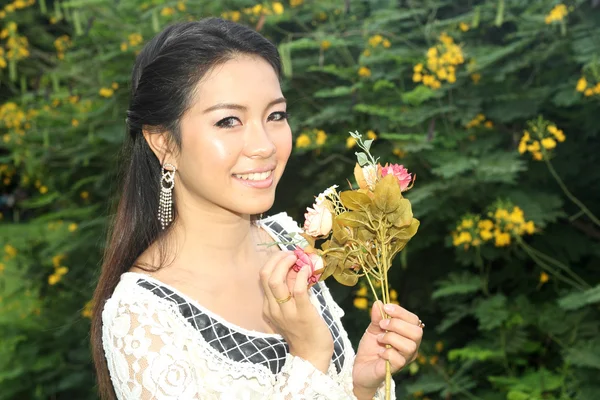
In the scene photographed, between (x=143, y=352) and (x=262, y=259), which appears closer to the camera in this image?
(x=143, y=352)

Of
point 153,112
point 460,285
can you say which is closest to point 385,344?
point 153,112

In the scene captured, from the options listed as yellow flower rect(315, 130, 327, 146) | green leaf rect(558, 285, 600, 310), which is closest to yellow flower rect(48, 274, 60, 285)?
yellow flower rect(315, 130, 327, 146)

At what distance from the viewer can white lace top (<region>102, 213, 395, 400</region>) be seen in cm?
181

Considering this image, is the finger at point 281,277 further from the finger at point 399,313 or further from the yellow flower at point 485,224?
the yellow flower at point 485,224

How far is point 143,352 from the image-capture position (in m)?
1.81

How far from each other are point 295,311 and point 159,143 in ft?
2.00

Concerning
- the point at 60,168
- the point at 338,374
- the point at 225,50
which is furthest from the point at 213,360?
the point at 60,168

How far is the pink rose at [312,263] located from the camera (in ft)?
5.36

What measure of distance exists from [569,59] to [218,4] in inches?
88.0

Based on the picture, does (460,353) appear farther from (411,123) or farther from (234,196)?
(234,196)

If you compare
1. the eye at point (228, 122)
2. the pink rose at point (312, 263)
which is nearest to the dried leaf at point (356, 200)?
the pink rose at point (312, 263)

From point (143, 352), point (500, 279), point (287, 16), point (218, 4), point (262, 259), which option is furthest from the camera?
point (218, 4)

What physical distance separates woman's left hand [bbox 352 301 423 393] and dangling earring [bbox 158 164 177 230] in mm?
596

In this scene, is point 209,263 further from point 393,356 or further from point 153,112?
point 393,356
